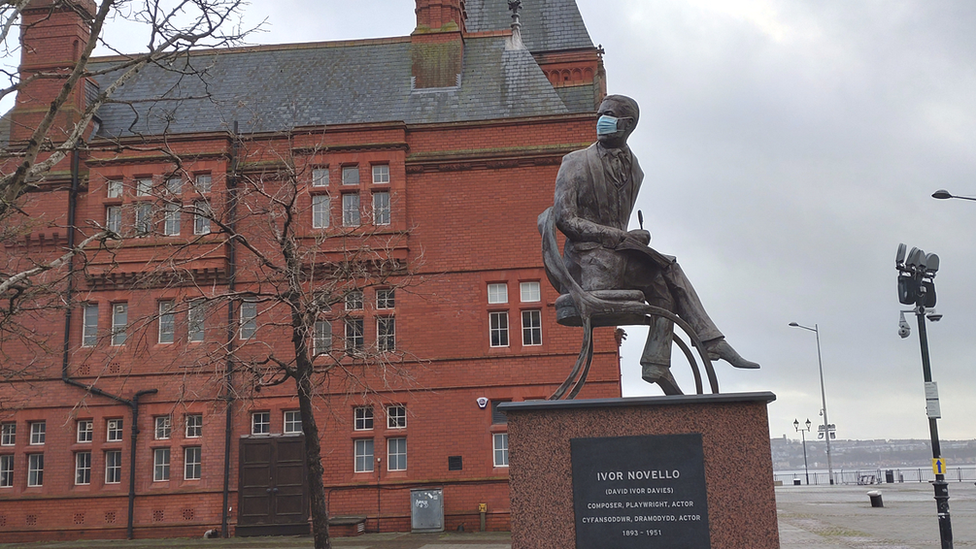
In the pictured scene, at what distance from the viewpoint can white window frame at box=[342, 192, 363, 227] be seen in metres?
26.8

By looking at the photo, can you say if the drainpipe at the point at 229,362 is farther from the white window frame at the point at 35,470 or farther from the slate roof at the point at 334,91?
the white window frame at the point at 35,470

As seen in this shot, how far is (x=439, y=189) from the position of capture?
27.2 metres

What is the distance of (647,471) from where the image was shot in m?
7.57

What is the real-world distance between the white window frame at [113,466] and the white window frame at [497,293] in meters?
12.2

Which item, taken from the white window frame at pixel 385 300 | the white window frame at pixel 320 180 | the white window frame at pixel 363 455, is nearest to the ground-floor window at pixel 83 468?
the white window frame at pixel 363 455

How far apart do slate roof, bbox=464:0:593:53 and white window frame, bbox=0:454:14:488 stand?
25033mm

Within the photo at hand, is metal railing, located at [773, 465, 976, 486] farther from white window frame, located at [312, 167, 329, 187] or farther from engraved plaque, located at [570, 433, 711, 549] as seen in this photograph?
engraved plaque, located at [570, 433, 711, 549]

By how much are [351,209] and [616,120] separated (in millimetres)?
18829

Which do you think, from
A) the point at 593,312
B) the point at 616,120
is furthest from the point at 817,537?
the point at 616,120

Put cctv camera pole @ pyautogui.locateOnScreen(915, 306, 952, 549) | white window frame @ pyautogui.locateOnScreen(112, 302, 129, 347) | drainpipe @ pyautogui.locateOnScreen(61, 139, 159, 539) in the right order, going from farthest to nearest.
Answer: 1. white window frame @ pyautogui.locateOnScreen(112, 302, 129, 347)
2. drainpipe @ pyautogui.locateOnScreen(61, 139, 159, 539)
3. cctv camera pole @ pyautogui.locateOnScreen(915, 306, 952, 549)

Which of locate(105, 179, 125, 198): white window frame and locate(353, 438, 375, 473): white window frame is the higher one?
locate(105, 179, 125, 198): white window frame

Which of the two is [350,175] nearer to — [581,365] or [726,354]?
[581,365]

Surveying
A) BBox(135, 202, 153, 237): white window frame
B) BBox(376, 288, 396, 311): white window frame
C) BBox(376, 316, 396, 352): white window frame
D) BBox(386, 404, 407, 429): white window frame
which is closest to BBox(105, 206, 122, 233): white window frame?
BBox(135, 202, 153, 237): white window frame

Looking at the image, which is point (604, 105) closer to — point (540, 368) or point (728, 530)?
point (728, 530)
